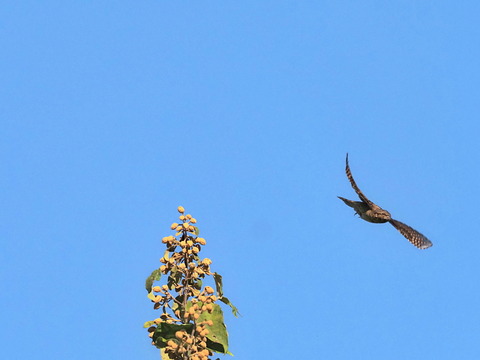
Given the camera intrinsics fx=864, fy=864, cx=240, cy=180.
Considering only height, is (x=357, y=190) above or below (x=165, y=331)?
above

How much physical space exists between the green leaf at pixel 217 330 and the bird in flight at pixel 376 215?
9.35 m

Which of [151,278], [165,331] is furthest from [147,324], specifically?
[151,278]

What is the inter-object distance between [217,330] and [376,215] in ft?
31.7

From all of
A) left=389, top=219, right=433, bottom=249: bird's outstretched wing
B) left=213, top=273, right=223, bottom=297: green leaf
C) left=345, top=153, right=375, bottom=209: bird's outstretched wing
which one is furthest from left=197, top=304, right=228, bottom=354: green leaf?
left=389, top=219, right=433, bottom=249: bird's outstretched wing

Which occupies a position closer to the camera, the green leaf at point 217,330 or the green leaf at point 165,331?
the green leaf at point 165,331

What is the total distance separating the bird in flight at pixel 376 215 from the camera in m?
22.2

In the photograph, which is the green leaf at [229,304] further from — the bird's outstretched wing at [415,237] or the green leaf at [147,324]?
the bird's outstretched wing at [415,237]

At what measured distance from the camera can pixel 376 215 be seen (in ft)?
72.9

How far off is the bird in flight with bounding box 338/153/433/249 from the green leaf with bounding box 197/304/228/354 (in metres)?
9.35

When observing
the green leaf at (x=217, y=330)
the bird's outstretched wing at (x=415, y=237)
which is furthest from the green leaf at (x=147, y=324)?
the bird's outstretched wing at (x=415, y=237)

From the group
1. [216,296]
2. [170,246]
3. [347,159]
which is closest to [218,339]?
[216,296]

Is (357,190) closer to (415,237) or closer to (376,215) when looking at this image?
(376,215)

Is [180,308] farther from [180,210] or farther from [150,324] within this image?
[180,210]

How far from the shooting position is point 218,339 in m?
13.6
